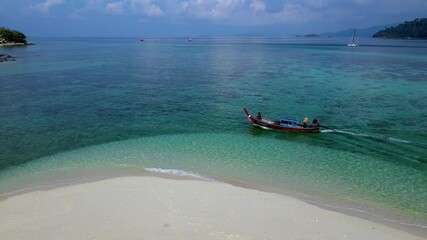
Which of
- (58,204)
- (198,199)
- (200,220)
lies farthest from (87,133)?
(200,220)

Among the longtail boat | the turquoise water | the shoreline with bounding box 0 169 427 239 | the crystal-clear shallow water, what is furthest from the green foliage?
the shoreline with bounding box 0 169 427 239

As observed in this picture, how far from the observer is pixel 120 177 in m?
23.7

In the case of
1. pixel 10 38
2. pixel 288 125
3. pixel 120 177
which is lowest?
pixel 120 177

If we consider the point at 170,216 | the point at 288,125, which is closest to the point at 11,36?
the point at 288,125

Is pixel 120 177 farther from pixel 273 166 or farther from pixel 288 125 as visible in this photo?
pixel 288 125

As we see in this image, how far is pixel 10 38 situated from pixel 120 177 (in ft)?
628

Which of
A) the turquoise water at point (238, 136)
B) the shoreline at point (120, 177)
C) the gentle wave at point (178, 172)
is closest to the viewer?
the shoreline at point (120, 177)

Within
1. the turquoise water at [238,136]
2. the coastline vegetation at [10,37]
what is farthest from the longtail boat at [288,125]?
the coastline vegetation at [10,37]

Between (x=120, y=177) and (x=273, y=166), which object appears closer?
(x=120, y=177)

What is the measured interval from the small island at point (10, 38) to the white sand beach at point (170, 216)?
18522 cm

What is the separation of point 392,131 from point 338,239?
21.9 meters

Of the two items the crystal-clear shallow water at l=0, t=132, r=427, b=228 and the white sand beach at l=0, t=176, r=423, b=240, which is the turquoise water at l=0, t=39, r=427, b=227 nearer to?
the crystal-clear shallow water at l=0, t=132, r=427, b=228

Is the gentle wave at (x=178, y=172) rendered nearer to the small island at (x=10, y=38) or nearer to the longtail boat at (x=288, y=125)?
the longtail boat at (x=288, y=125)

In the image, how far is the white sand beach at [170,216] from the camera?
1689 cm
